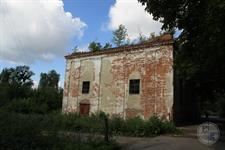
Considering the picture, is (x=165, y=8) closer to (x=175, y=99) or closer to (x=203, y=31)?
(x=203, y=31)

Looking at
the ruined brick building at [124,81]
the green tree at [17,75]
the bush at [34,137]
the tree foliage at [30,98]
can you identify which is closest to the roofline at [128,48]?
the ruined brick building at [124,81]

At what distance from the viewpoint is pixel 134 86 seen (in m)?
26.0

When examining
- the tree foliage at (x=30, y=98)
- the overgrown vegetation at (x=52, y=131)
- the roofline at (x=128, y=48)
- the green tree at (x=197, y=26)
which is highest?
the roofline at (x=128, y=48)

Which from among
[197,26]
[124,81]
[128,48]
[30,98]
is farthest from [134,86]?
[30,98]

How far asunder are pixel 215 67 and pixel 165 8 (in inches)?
178

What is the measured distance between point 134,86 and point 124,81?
1.22 meters

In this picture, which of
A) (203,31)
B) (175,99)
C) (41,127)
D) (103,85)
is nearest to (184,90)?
(175,99)

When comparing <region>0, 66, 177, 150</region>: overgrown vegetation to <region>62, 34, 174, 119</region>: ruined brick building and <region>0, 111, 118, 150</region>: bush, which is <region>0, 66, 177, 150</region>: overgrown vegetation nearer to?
<region>0, 111, 118, 150</region>: bush

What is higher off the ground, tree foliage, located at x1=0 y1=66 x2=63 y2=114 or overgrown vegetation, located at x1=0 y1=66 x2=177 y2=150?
tree foliage, located at x1=0 y1=66 x2=63 y2=114

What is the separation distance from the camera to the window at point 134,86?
25734 mm

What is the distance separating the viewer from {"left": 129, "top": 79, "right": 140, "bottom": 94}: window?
2573 cm

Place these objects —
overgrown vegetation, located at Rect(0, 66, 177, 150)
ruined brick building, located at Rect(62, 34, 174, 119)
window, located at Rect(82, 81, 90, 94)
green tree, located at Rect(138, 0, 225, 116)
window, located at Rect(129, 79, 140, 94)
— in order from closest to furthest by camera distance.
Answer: overgrown vegetation, located at Rect(0, 66, 177, 150) → green tree, located at Rect(138, 0, 225, 116) → ruined brick building, located at Rect(62, 34, 174, 119) → window, located at Rect(129, 79, 140, 94) → window, located at Rect(82, 81, 90, 94)

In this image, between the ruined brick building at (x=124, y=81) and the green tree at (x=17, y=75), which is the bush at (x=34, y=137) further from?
the green tree at (x=17, y=75)

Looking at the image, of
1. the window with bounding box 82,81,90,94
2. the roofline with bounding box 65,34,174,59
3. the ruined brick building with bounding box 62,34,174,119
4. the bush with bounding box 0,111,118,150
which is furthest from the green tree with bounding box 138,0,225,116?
the window with bounding box 82,81,90,94
